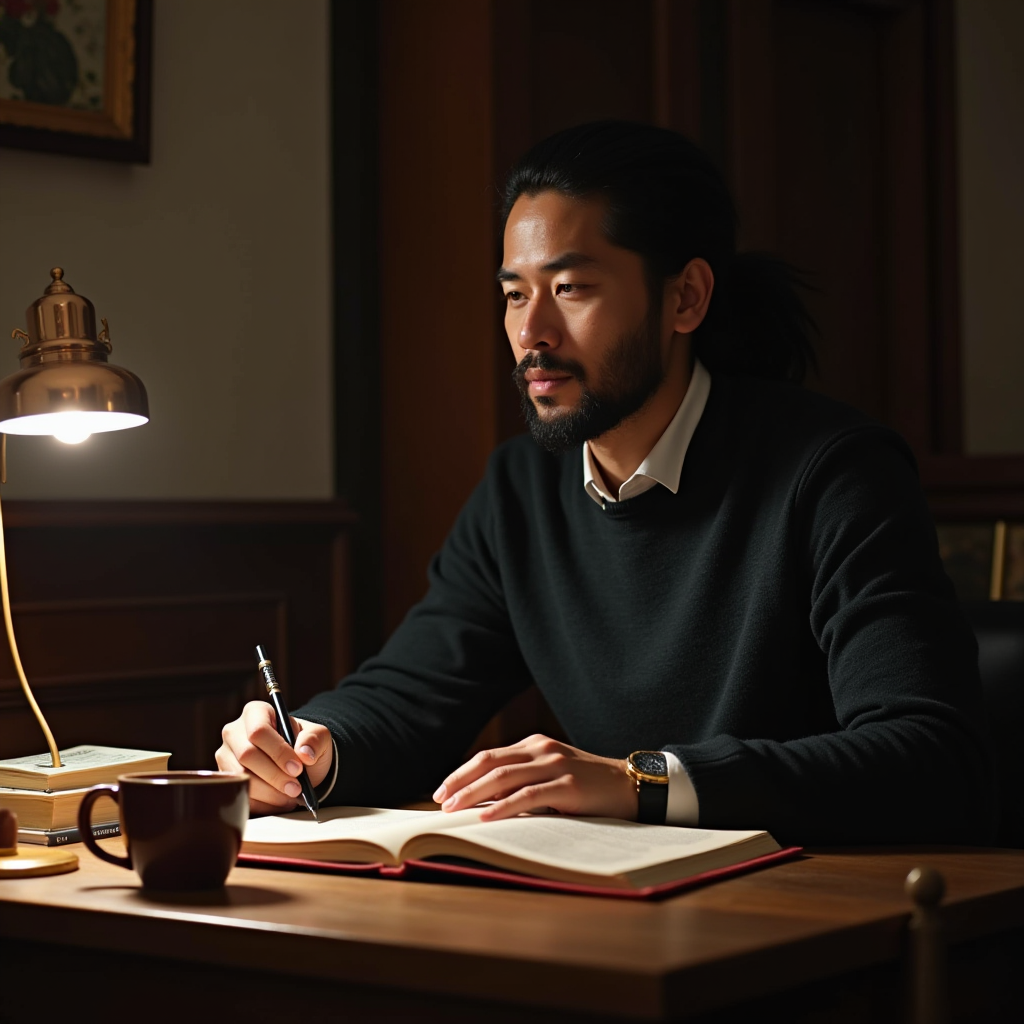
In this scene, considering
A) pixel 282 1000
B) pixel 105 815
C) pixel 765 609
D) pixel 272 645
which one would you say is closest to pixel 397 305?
pixel 272 645

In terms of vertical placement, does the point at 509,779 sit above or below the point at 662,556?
below

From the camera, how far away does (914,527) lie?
5.25ft

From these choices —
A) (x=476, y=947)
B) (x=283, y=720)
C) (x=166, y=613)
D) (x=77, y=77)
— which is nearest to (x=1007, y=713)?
(x=283, y=720)

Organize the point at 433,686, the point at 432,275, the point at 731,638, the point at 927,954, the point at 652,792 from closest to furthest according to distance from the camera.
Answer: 1. the point at 927,954
2. the point at 652,792
3. the point at 731,638
4. the point at 433,686
5. the point at 432,275

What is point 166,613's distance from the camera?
2289 millimetres

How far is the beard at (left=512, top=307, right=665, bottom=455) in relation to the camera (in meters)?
1.82

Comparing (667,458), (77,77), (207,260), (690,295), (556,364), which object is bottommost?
(667,458)

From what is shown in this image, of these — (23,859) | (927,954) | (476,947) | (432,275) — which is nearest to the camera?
(476,947)

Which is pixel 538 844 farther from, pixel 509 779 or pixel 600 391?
pixel 600 391

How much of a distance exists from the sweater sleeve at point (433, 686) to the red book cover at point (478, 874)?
14.0 inches

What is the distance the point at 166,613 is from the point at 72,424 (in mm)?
718

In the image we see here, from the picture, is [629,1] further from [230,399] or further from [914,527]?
[914,527]

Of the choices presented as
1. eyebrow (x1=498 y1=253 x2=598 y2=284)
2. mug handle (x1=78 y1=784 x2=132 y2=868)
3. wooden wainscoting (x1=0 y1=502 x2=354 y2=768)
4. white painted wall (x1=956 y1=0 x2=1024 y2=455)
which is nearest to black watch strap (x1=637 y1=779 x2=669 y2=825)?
mug handle (x1=78 y1=784 x2=132 y2=868)

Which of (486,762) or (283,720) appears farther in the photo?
(283,720)
